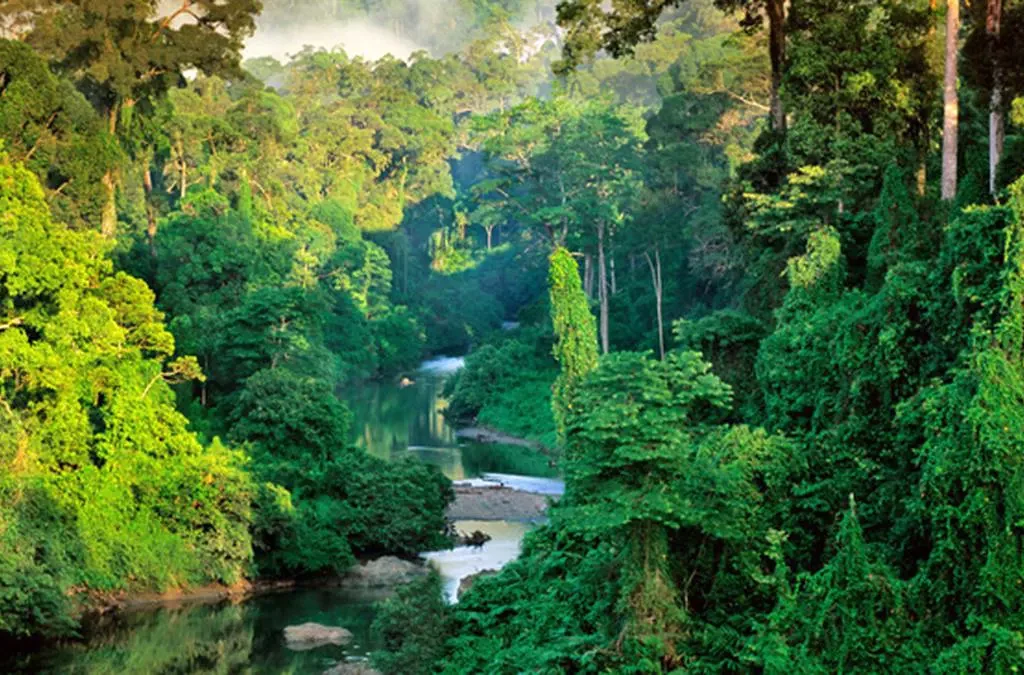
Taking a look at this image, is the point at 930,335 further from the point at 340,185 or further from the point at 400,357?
the point at 340,185

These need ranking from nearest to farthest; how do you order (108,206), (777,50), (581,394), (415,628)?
(581,394) < (415,628) < (777,50) < (108,206)

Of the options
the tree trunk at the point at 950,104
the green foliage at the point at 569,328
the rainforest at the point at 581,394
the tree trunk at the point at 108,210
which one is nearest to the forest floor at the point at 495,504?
the rainforest at the point at 581,394

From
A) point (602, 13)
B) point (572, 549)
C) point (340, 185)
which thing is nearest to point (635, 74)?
point (340, 185)

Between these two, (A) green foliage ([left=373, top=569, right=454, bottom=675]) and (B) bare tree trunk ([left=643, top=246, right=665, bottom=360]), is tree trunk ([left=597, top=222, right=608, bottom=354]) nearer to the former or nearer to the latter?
(B) bare tree trunk ([left=643, top=246, right=665, bottom=360])

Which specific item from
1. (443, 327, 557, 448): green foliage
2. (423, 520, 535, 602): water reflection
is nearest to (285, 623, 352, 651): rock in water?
(423, 520, 535, 602): water reflection

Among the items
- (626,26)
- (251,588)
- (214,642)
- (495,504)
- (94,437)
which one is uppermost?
(626,26)

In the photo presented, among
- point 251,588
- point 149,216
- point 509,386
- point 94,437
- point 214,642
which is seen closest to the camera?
point 214,642

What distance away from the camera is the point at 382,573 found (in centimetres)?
3216

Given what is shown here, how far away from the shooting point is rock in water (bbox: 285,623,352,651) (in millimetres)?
26802

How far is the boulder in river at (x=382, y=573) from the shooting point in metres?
31.8

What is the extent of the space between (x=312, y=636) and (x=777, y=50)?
15.9 m

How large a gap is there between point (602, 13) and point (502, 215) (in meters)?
37.5

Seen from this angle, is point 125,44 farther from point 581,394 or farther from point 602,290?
point 581,394

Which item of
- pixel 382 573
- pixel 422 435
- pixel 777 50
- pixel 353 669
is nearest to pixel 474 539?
pixel 382 573
